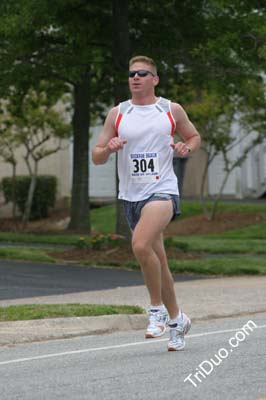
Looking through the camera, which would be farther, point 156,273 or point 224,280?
point 224,280

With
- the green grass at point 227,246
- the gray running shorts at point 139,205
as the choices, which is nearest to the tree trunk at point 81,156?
the green grass at point 227,246

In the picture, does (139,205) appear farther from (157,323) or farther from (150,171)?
(157,323)

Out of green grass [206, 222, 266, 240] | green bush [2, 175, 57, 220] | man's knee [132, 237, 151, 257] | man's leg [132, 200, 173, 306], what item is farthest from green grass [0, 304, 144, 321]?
green bush [2, 175, 57, 220]

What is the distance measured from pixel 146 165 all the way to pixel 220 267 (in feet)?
31.8

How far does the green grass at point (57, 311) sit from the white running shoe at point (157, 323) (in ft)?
7.36

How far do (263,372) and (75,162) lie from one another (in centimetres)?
1917

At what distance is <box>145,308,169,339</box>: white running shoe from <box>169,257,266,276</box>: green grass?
8940mm

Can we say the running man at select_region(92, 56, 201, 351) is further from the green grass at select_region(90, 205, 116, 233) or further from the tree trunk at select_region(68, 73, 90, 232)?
the green grass at select_region(90, 205, 116, 233)

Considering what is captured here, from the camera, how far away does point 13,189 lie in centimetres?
3088

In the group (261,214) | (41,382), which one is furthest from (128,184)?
(261,214)

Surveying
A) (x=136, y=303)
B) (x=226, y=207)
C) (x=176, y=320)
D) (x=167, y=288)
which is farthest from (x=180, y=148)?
(x=226, y=207)

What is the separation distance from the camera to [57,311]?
10.8 metres

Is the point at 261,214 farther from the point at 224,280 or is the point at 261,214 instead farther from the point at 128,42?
the point at 224,280

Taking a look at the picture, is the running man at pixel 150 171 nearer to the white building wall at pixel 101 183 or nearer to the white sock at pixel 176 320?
the white sock at pixel 176 320
